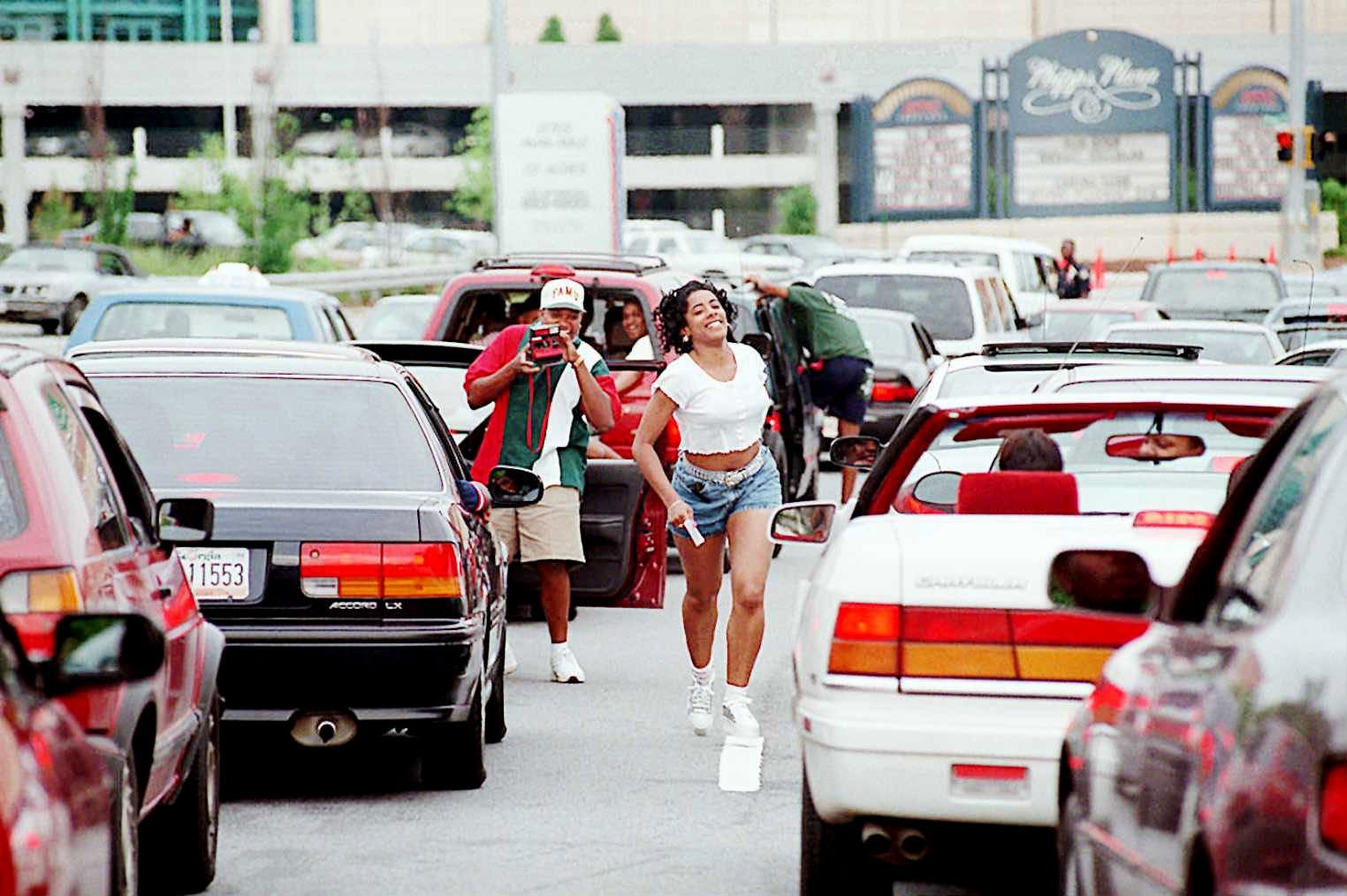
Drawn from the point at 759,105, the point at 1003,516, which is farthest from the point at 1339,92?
the point at 1003,516

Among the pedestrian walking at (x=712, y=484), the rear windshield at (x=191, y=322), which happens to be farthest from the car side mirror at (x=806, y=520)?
the rear windshield at (x=191, y=322)

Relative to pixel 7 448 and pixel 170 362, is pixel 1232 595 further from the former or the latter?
pixel 170 362

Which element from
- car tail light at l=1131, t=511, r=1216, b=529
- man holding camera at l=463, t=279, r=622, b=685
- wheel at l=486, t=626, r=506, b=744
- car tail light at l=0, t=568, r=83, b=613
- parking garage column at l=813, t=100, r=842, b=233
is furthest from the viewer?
parking garage column at l=813, t=100, r=842, b=233

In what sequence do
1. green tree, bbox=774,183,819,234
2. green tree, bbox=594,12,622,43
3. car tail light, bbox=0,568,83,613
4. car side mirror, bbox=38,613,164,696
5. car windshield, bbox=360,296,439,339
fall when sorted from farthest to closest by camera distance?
green tree, bbox=594,12,622,43
green tree, bbox=774,183,819,234
car windshield, bbox=360,296,439,339
car tail light, bbox=0,568,83,613
car side mirror, bbox=38,613,164,696

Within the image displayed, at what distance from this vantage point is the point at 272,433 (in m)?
9.12

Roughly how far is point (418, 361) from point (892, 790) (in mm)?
8107

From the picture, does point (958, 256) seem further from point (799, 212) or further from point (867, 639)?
point (799, 212)

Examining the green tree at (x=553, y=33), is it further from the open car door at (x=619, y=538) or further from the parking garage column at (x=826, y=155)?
the open car door at (x=619, y=538)

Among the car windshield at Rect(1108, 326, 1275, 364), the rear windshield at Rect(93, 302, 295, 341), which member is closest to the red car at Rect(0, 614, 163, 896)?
the rear windshield at Rect(93, 302, 295, 341)

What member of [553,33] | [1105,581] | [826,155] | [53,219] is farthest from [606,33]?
[1105,581]

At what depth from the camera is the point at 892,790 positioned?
6199 millimetres

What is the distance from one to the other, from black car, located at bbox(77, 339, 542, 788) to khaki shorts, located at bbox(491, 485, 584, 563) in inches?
98.5

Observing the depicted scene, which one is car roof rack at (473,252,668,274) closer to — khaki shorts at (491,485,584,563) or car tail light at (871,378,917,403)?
khaki shorts at (491,485,584,563)

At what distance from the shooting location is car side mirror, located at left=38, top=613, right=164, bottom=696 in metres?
4.43
